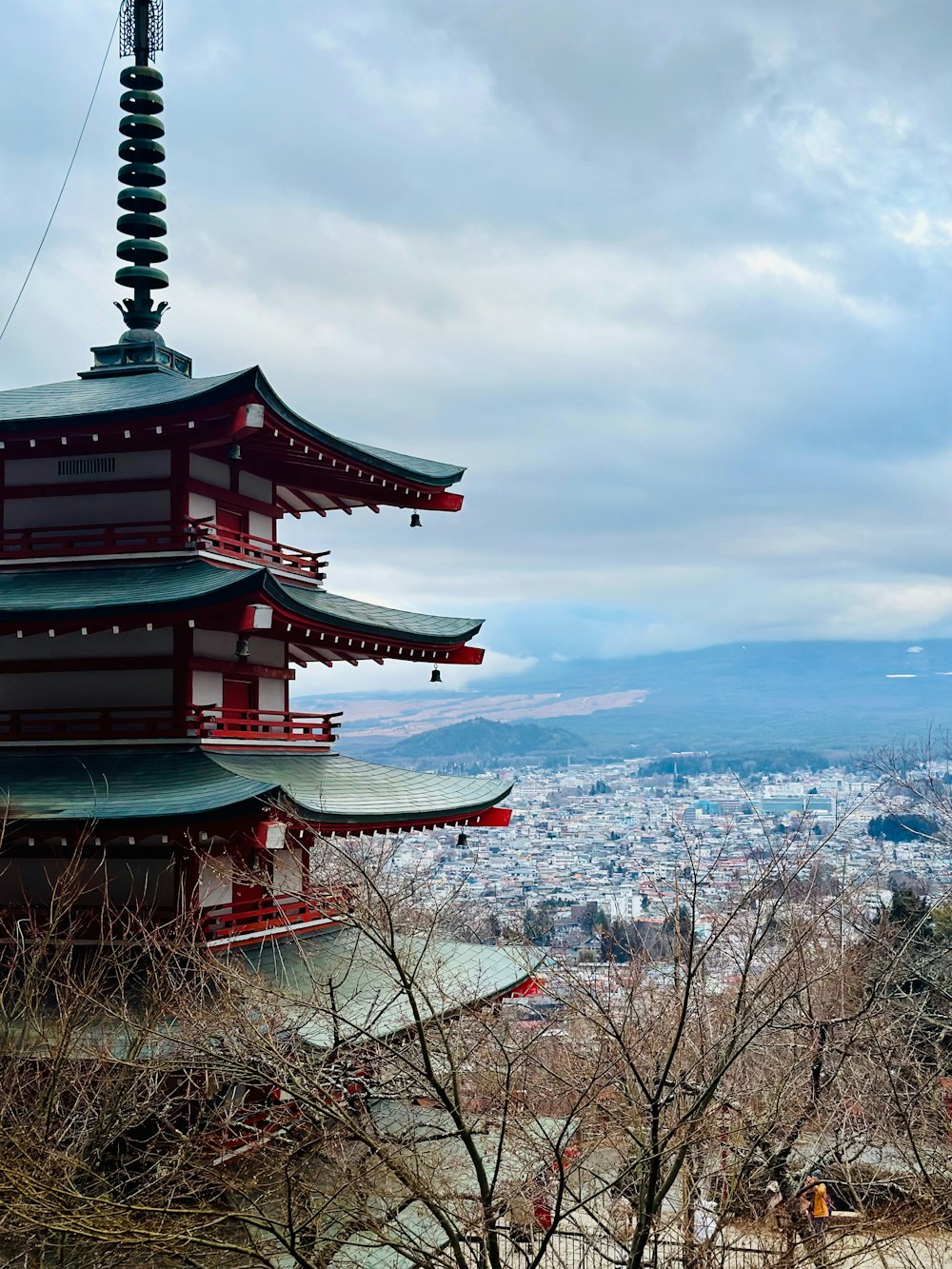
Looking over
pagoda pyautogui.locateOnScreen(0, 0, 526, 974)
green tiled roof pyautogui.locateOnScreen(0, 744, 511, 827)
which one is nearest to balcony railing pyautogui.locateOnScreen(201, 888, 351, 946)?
pagoda pyautogui.locateOnScreen(0, 0, 526, 974)

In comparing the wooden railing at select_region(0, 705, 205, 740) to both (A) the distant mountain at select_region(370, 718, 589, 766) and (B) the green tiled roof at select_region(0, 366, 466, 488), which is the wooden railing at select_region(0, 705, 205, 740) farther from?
(A) the distant mountain at select_region(370, 718, 589, 766)

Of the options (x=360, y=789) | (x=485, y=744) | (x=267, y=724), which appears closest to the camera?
(x=267, y=724)

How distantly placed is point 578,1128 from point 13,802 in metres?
8.06

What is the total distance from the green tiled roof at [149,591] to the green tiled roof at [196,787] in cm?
204

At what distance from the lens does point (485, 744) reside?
17100 centimetres

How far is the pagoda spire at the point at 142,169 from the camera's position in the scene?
21.9 meters

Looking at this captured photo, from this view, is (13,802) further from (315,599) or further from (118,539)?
(315,599)

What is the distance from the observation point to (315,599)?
20.3 meters

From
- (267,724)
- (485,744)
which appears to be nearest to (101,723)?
(267,724)

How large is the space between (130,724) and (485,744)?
154 meters

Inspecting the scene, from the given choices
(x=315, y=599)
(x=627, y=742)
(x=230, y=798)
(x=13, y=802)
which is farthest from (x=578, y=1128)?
(x=627, y=742)

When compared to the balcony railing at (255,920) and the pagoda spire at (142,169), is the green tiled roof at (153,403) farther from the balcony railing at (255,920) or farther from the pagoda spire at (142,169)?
the balcony railing at (255,920)

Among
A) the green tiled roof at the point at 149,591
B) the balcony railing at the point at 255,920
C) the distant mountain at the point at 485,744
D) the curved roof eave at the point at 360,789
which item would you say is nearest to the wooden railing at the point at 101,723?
the curved roof eave at the point at 360,789

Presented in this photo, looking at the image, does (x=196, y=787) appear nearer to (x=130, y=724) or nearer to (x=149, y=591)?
(x=130, y=724)
